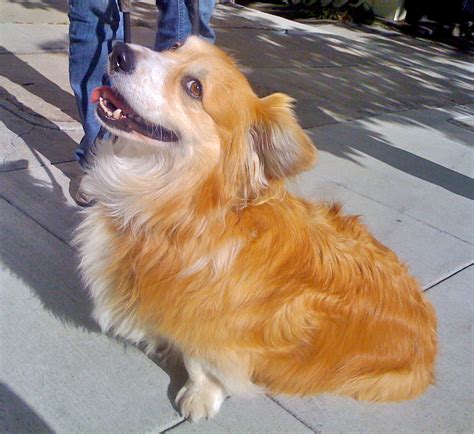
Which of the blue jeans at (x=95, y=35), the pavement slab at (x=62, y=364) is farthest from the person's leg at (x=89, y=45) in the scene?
the pavement slab at (x=62, y=364)

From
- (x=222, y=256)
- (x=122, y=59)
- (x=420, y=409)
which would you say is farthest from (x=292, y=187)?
(x=420, y=409)

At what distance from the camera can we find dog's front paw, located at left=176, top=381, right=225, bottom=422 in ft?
8.43

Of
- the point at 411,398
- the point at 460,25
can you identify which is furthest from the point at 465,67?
the point at 411,398

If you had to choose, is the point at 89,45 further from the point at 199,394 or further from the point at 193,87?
the point at 199,394

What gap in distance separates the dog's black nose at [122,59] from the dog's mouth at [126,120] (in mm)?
123

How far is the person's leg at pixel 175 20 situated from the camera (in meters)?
4.02

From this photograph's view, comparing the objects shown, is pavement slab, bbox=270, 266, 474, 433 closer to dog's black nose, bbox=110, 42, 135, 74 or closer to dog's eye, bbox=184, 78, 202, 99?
dog's eye, bbox=184, 78, 202, 99

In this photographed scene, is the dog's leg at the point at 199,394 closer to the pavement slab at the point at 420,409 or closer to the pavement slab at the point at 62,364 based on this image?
the pavement slab at the point at 62,364

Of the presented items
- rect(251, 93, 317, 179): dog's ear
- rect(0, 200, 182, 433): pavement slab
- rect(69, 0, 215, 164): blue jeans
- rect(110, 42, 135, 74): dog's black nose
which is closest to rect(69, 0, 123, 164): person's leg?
rect(69, 0, 215, 164): blue jeans

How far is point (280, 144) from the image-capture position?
7.91ft

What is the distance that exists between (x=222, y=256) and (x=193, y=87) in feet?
2.54

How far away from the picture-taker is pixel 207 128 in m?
2.57

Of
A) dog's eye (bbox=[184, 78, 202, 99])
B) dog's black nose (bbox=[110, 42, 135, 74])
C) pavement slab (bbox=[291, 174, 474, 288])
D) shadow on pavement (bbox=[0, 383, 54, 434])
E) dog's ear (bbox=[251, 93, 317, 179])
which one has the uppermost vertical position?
dog's black nose (bbox=[110, 42, 135, 74])

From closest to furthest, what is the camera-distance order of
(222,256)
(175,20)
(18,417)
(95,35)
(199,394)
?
1. (18,417)
2. (222,256)
3. (199,394)
4. (95,35)
5. (175,20)
